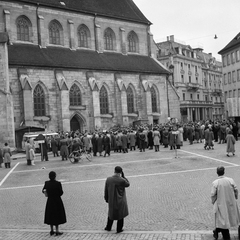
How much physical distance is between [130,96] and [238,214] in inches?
1441

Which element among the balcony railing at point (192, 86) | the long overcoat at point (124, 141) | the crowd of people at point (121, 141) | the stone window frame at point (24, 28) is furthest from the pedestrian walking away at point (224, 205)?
the balcony railing at point (192, 86)

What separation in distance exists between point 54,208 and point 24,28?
34142mm

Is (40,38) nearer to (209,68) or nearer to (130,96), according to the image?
(130,96)

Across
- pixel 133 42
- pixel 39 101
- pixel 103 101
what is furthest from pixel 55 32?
pixel 133 42

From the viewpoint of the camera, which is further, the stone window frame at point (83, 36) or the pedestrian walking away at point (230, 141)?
the stone window frame at point (83, 36)

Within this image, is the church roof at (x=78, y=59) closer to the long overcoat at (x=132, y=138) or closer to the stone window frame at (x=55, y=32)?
the stone window frame at (x=55, y=32)

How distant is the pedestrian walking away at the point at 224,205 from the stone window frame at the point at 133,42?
41191mm

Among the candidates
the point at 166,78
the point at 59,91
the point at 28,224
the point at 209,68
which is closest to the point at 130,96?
the point at 166,78

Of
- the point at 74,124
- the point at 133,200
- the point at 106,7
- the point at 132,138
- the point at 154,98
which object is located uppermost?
the point at 106,7

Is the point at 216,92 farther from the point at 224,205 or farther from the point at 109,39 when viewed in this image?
the point at 224,205

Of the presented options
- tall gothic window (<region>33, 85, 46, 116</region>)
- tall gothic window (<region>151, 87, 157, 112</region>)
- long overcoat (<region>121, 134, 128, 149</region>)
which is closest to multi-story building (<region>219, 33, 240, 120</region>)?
tall gothic window (<region>151, 87, 157, 112</region>)

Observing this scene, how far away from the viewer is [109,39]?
150 ft

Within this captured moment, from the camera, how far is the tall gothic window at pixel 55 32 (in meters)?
41.4

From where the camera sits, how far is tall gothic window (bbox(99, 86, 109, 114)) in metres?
41.5
